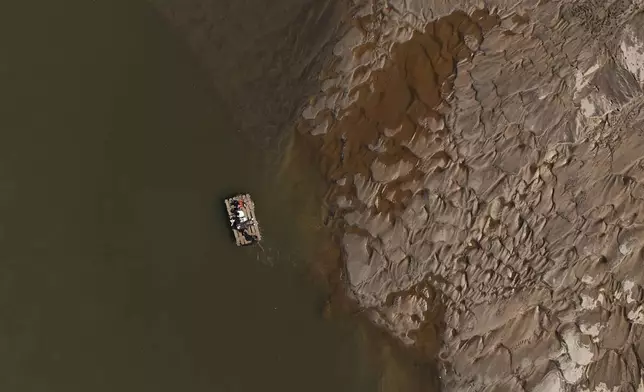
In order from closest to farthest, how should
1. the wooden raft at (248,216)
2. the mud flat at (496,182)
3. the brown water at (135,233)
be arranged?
the mud flat at (496,182), the brown water at (135,233), the wooden raft at (248,216)

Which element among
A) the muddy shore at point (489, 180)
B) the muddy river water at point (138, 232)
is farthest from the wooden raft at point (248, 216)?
the muddy shore at point (489, 180)

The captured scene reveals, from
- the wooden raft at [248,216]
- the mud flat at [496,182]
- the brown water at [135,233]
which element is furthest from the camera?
the wooden raft at [248,216]

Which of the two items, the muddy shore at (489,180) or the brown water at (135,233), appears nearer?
the muddy shore at (489,180)

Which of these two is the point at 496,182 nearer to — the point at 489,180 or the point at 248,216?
the point at 489,180

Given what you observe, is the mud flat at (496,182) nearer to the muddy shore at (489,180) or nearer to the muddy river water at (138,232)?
the muddy shore at (489,180)

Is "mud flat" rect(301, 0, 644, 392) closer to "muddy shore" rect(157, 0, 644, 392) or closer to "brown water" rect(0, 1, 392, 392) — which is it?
"muddy shore" rect(157, 0, 644, 392)

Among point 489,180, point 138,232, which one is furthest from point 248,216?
point 489,180
